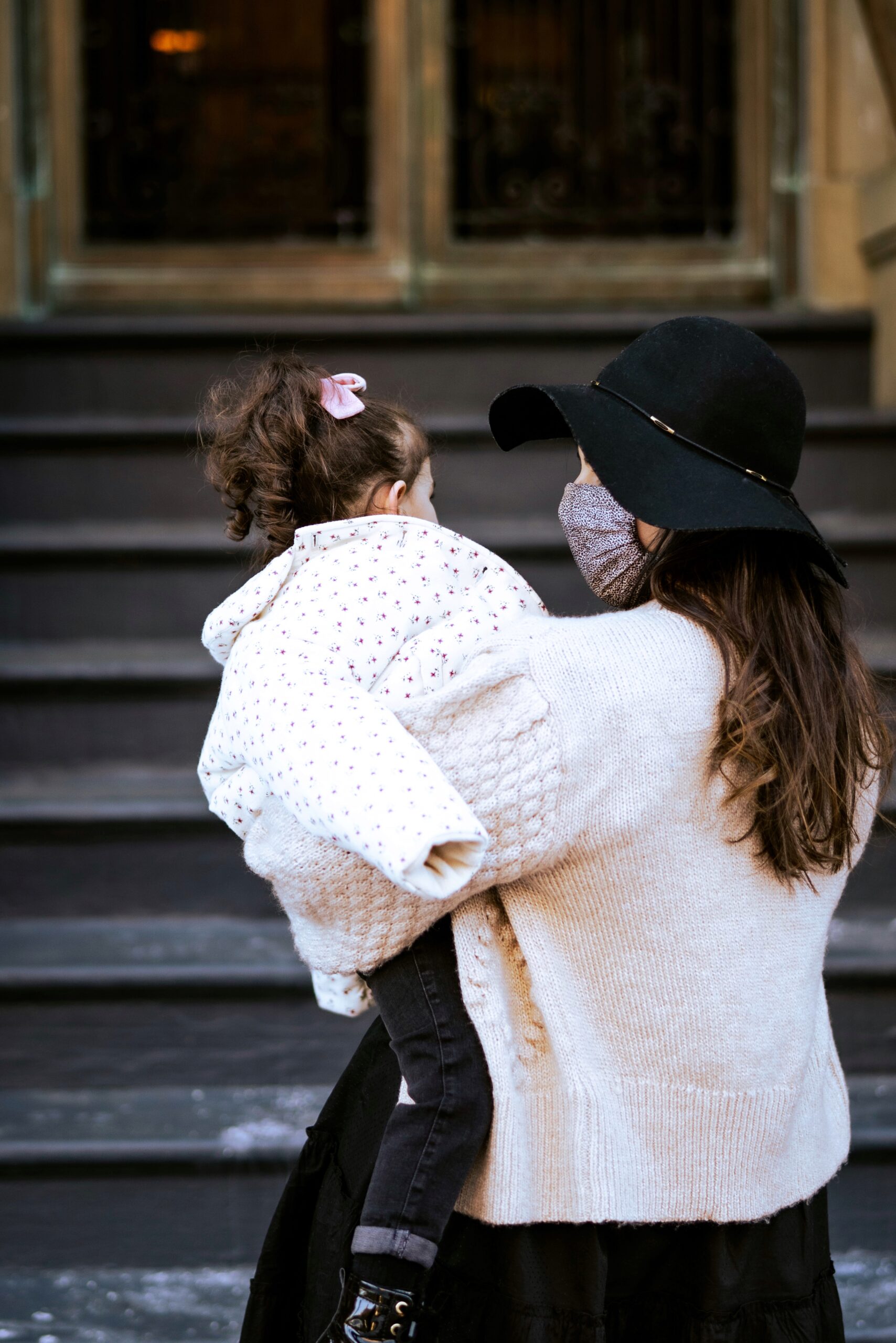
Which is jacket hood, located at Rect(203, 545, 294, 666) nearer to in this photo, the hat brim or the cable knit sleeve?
the cable knit sleeve

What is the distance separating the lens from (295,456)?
5.46ft

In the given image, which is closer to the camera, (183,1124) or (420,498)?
(420,498)

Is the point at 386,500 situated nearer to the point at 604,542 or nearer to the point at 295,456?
the point at 295,456

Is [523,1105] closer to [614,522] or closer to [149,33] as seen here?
[614,522]

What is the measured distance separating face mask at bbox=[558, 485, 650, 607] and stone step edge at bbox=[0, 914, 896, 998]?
1.47 metres

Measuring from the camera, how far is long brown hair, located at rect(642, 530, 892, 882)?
1.18 meters

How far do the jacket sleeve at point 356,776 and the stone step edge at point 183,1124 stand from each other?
4.39 ft

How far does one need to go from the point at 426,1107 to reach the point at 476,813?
1.12 ft

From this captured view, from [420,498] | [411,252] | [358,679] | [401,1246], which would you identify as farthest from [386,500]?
[411,252]

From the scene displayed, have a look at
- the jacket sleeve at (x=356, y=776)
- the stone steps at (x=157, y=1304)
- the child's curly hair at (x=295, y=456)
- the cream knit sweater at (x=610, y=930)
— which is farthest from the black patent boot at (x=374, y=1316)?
the stone steps at (x=157, y=1304)

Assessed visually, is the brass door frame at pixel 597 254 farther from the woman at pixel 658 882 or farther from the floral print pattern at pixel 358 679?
Answer: the woman at pixel 658 882

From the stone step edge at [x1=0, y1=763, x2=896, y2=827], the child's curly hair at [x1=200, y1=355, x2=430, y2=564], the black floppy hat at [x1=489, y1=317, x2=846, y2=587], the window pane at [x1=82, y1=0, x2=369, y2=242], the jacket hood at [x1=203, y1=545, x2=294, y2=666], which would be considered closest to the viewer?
the black floppy hat at [x1=489, y1=317, x2=846, y2=587]

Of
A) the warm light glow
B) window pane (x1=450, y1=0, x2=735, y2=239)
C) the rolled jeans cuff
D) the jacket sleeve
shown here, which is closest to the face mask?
the jacket sleeve

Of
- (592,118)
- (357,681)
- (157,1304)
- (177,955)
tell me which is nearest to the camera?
(357,681)
